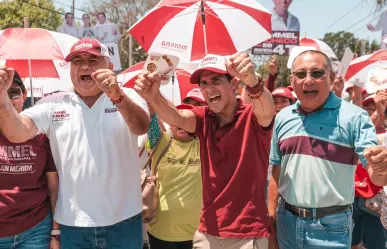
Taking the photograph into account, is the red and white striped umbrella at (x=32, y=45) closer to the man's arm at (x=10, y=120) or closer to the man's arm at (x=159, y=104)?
the man's arm at (x=10, y=120)

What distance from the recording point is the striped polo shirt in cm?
270

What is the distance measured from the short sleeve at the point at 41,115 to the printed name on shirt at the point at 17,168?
265 mm

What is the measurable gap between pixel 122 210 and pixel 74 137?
1.89 feet

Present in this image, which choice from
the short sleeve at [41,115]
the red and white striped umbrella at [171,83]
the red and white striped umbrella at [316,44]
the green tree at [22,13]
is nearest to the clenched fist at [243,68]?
the short sleeve at [41,115]

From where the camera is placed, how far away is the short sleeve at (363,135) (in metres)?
2.51

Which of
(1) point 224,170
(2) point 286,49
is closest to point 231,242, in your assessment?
(1) point 224,170

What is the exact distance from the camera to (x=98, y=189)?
9.39 ft

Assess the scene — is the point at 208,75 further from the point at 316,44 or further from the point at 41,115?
the point at 316,44

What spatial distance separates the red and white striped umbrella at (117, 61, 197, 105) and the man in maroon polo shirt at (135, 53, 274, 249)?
2.11m

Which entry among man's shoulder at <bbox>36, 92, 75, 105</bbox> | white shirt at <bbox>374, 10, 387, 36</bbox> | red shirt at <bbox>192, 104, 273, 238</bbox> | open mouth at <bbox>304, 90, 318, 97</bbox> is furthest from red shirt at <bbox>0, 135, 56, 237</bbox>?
white shirt at <bbox>374, 10, 387, 36</bbox>

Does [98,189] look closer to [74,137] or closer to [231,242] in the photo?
[74,137]

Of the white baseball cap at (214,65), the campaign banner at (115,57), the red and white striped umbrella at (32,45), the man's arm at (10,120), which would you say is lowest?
the man's arm at (10,120)

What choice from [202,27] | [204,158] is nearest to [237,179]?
[204,158]

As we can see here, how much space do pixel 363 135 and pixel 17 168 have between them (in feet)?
7.32
